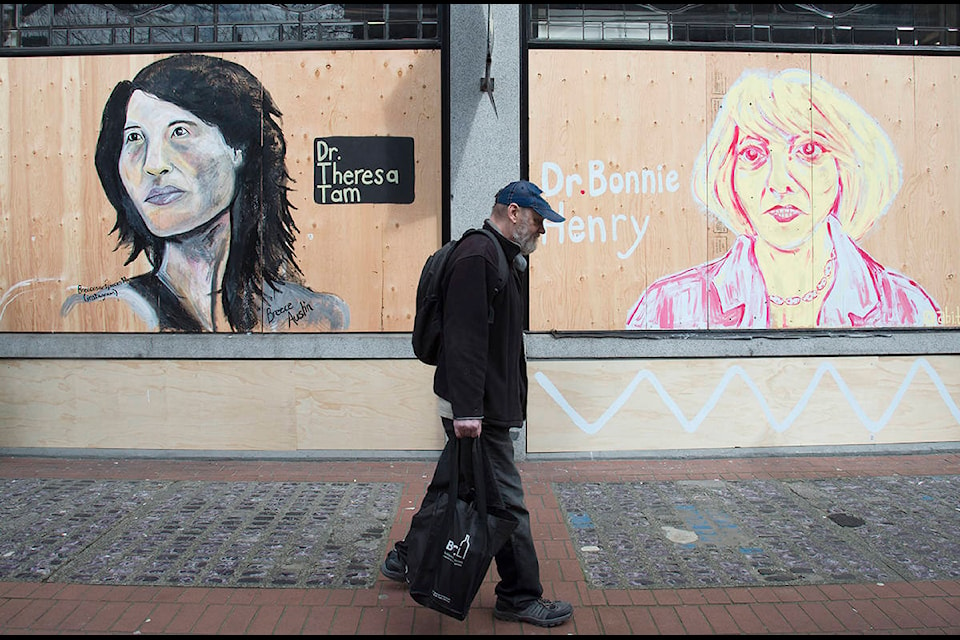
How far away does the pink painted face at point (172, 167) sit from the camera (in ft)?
20.7

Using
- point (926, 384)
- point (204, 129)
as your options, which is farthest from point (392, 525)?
point (926, 384)

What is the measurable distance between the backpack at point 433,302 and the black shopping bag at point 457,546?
0.51 meters

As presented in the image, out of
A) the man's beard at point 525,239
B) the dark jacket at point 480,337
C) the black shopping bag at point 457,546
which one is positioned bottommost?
the black shopping bag at point 457,546

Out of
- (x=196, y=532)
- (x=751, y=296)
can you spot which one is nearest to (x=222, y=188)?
(x=196, y=532)

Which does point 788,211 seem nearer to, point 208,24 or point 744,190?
point 744,190

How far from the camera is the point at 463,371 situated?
328 cm

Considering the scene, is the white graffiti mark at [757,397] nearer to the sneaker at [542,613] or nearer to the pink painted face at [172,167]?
the sneaker at [542,613]

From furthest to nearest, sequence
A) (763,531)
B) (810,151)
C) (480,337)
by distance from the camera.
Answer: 1. (810,151)
2. (763,531)
3. (480,337)

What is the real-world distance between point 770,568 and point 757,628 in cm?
74

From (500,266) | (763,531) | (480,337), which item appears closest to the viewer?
(480,337)

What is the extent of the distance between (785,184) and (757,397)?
1826 millimetres

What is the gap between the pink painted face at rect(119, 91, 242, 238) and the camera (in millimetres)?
6309

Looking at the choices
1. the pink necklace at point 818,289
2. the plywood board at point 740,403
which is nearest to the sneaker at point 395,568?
the plywood board at point 740,403

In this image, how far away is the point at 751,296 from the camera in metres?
6.34
